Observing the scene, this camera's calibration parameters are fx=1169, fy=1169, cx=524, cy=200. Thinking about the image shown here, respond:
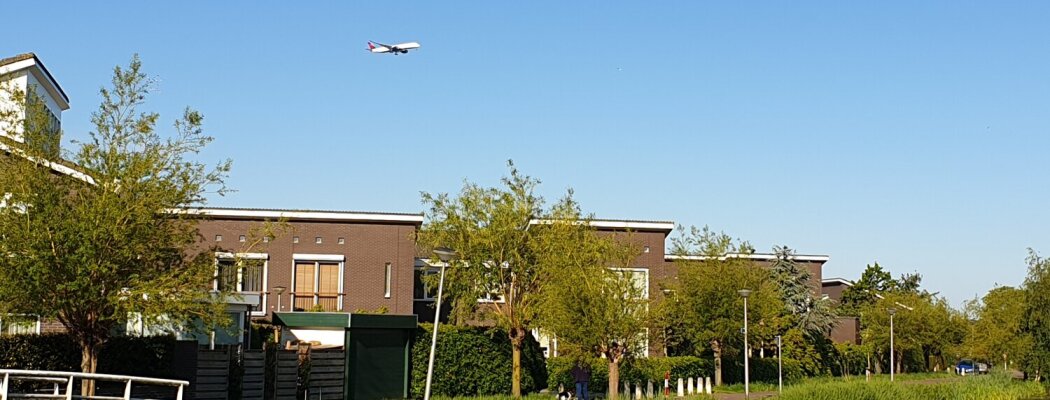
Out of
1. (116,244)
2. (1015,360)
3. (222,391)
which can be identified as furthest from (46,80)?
(1015,360)

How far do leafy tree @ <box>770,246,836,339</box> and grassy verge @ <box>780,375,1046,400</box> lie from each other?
18225 mm

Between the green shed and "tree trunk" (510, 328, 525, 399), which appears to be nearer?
the green shed

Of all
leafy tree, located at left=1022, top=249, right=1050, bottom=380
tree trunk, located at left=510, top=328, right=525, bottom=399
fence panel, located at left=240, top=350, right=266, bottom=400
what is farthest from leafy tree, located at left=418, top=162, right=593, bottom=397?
leafy tree, located at left=1022, top=249, right=1050, bottom=380

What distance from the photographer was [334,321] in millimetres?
33688

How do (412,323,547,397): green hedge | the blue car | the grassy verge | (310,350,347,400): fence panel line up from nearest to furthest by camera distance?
the grassy verge < (310,350,347,400): fence panel < (412,323,547,397): green hedge < the blue car

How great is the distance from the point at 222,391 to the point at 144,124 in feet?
27.8

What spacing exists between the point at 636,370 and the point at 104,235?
2409 centimetres

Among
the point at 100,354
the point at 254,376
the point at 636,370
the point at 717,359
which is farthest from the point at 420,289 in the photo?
the point at 100,354

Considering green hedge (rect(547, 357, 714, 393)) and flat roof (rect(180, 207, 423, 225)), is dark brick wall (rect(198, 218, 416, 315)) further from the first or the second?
green hedge (rect(547, 357, 714, 393))

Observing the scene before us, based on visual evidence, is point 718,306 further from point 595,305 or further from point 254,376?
point 254,376

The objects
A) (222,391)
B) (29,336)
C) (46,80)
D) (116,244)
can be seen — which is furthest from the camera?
(46,80)

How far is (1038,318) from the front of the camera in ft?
144

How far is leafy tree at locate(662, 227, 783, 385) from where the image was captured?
148 ft

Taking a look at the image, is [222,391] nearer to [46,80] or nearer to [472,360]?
[472,360]
